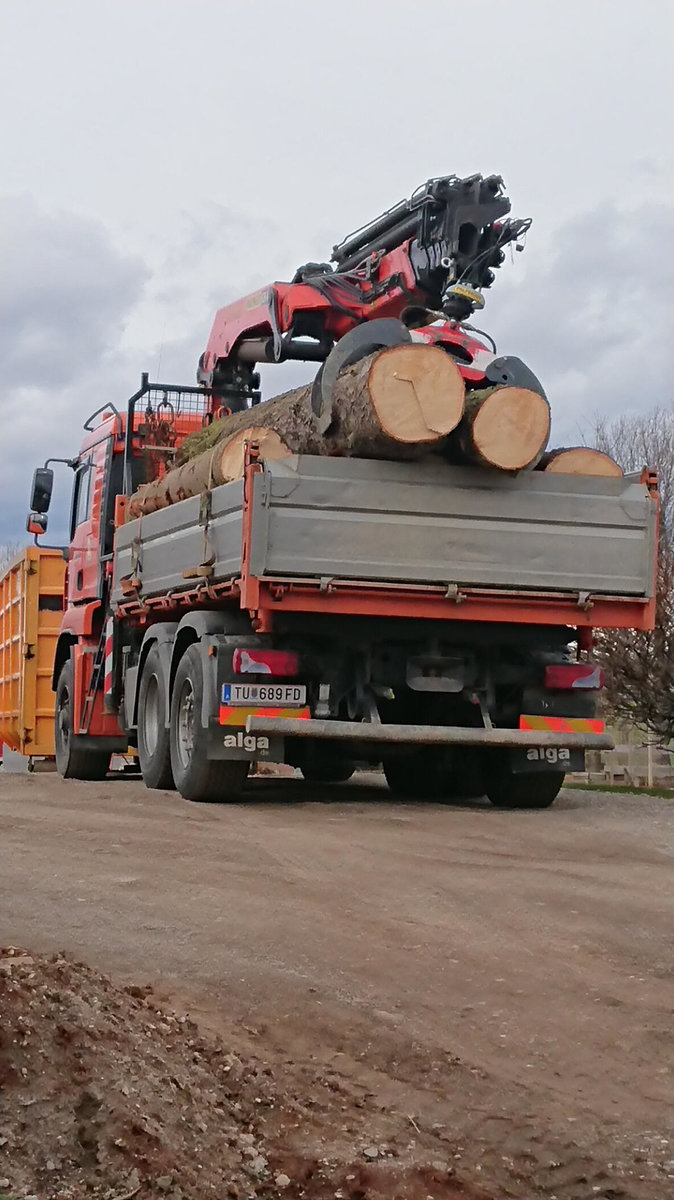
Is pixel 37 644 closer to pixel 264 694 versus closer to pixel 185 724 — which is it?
pixel 185 724

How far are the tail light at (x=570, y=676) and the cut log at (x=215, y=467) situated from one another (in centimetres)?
248

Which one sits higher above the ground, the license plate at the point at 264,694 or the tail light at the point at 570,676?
the tail light at the point at 570,676

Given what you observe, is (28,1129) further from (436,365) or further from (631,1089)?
(436,365)

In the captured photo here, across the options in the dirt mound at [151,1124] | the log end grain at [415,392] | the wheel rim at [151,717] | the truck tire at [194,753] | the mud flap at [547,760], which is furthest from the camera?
the wheel rim at [151,717]

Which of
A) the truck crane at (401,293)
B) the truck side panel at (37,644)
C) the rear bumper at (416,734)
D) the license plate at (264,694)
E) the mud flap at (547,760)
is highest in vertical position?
the truck crane at (401,293)

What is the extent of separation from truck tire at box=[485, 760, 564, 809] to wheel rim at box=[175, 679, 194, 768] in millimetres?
2381

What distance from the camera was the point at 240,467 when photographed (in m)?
11.1

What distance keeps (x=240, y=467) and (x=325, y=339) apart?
3.33m

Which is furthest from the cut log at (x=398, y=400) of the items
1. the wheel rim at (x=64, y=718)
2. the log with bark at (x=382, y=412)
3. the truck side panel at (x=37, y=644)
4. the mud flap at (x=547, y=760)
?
the truck side panel at (x=37, y=644)

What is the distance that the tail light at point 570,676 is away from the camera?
35.6ft

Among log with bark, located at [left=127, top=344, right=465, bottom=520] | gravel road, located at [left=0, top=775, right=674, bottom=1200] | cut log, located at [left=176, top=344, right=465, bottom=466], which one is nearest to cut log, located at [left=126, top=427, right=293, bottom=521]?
log with bark, located at [left=127, top=344, right=465, bottom=520]

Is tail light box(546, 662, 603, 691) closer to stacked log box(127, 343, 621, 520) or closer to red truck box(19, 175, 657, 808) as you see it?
red truck box(19, 175, 657, 808)

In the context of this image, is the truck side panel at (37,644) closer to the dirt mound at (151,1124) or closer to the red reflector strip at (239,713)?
the red reflector strip at (239,713)

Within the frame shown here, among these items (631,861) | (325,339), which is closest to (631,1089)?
(631,861)
